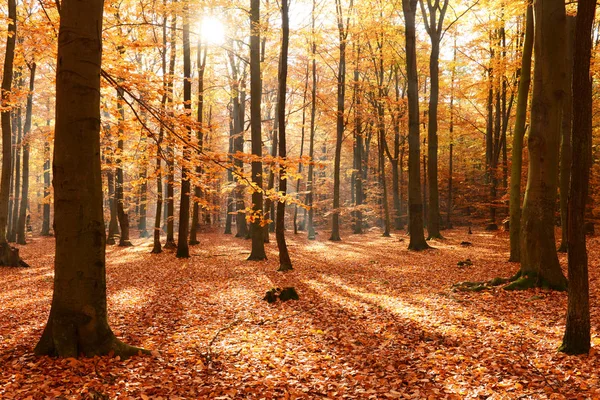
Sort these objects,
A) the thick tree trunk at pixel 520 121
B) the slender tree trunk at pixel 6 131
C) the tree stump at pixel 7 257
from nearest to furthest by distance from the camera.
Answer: the thick tree trunk at pixel 520 121
the slender tree trunk at pixel 6 131
the tree stump at pixel 7 257

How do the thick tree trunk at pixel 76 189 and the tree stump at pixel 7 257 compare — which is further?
the tree stump at pixel 7 257

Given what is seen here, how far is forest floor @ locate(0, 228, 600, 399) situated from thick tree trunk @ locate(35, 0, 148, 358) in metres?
0.44

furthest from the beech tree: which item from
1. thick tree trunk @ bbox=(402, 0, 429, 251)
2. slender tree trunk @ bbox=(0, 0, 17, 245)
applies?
thick tree trunk @ bbox=(402, 0, 429, 251)

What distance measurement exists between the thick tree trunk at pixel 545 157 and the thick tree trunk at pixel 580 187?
3.84 m

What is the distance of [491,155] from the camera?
2484cm

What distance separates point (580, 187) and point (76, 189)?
18.8ft

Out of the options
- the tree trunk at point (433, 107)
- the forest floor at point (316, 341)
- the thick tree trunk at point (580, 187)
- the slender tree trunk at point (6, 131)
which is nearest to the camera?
the thick tree trunk at point (580, 187)

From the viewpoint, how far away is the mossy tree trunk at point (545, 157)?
7.92 m

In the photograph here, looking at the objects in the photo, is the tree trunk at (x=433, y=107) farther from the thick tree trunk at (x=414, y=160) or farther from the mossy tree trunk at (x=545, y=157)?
the mossy tree trunk at (x=545, y=157)

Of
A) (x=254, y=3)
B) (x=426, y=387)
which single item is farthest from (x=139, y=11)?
(x=426, y=387)

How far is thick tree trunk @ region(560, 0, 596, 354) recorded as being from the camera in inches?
155

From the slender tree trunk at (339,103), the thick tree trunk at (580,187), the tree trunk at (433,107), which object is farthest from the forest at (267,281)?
the slender tree trunk at (339,103)

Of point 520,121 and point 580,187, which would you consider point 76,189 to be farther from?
point 520,121

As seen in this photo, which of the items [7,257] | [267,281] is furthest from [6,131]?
[267,281]
